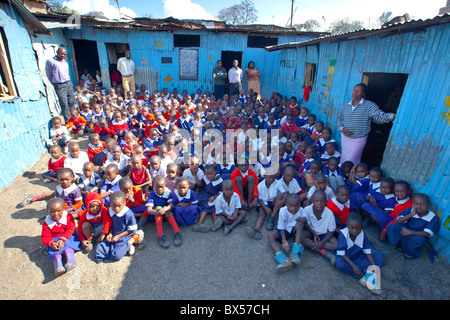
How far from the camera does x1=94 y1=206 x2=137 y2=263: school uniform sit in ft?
9.62

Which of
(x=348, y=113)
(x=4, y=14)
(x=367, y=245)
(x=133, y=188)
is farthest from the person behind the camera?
(x=4, y=14)

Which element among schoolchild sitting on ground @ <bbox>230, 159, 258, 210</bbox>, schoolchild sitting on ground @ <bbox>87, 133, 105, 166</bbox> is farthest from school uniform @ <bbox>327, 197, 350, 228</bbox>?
schoolchild sitting on ground @ <bbox>87, 133, 105, 166</bbox>

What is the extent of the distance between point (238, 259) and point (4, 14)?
6132 mm

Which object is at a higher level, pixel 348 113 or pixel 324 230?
pixel 348 113

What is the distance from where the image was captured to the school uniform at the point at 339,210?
10.6ft

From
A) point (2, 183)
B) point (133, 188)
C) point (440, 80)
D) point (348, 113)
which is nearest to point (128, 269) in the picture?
point (133, 188)

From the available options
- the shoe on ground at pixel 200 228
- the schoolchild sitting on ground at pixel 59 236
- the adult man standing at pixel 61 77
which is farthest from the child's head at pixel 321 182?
the adult man standing at pixel 61 77

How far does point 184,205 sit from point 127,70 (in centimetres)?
762

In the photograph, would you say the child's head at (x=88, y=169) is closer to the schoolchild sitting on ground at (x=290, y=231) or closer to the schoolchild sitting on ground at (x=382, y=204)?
the schoolchild sitting on ground at (x=290, y=231)

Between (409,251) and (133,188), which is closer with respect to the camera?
(409,251)

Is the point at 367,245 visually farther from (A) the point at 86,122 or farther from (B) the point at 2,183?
(A) the point at 86,122

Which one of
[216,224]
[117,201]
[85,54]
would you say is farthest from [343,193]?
[85,54]

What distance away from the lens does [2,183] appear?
426 cm
